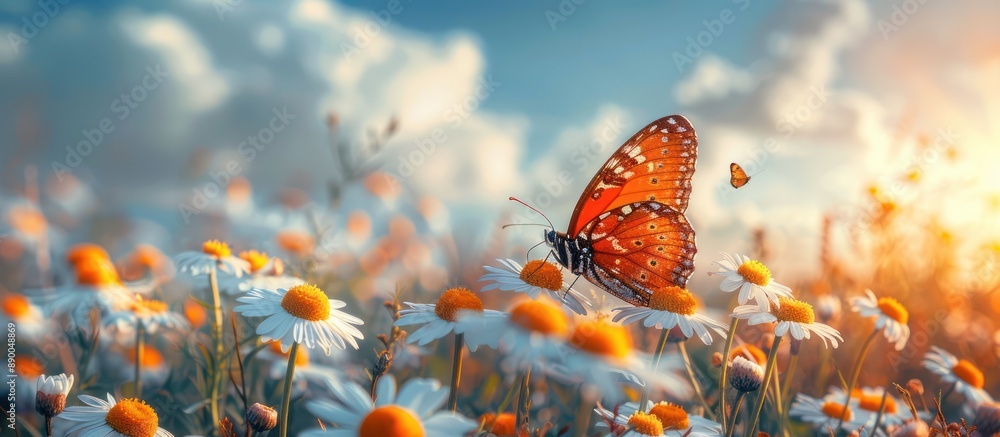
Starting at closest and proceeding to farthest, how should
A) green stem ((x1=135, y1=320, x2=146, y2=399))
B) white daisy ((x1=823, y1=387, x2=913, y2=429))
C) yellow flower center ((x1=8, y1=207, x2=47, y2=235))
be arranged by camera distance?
green stem ((x1=135, y1=320, x2=146, y2=399)) < white daisy ((x1=823, y1=387, x2=913, y2=429)) < yellow flower center ((x1=8, y1=207, x2=47, y2=235))

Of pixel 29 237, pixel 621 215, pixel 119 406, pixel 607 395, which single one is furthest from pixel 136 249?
pixel 607 395

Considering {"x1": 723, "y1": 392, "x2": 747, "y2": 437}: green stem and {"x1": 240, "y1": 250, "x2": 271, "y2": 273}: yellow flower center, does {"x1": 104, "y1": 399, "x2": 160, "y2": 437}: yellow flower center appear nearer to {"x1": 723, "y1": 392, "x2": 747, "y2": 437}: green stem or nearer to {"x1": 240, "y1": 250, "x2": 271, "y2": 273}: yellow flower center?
{"x1": 240, "y1": 250, "x2": 271, "y2": 273}: yellow flower center

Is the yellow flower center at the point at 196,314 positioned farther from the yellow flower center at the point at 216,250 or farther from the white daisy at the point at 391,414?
the white daisy at the point at 391,414

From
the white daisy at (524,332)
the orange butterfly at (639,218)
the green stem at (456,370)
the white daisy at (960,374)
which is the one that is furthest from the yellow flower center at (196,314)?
the white daisy at (960,374)

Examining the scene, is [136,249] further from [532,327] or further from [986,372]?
[986,372]

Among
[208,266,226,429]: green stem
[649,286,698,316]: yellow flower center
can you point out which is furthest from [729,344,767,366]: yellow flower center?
[208,266,226,429]: green stem

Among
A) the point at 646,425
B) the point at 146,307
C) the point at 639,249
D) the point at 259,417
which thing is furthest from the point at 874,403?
the point at 146,307
